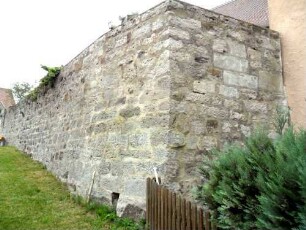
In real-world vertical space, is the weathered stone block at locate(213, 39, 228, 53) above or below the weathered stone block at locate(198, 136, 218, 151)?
above

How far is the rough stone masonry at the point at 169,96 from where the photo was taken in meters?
4.34

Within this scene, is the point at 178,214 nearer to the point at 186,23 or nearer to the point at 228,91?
the point at 228,91

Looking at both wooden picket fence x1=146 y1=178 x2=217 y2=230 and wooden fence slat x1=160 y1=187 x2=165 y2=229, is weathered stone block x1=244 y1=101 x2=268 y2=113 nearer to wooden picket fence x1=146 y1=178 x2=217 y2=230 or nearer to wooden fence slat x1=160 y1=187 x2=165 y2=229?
wooden picket fence x1=146 y1=178 x2=217 y2=230

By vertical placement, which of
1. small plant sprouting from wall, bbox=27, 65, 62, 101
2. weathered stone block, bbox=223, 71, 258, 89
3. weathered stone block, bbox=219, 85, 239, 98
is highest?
small plant sprouting from wall, bbox=27, 65, 62, 101

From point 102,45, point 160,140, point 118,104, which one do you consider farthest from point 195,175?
point 102,45

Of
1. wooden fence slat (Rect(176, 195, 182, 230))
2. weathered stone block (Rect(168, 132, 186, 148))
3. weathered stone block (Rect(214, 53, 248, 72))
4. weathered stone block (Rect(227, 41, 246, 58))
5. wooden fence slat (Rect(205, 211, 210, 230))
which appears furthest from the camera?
weathered stone block (Rect(227, 41, 246, 58))

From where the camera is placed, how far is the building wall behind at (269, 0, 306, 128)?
5.19 meters

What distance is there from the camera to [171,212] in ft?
11.1

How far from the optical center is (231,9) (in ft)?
29.9

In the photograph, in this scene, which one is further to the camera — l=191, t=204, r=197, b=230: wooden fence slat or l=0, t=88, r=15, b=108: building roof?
l=0, t=88, r=15, b=108: building roof

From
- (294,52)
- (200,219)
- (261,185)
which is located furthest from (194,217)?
(294,52)

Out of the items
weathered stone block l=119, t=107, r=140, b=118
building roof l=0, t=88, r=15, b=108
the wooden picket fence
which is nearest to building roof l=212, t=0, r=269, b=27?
weathered stone block l=119, t=107, r=140, b=118

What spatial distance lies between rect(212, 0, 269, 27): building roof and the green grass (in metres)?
4.43

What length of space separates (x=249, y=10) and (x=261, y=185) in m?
6.84
